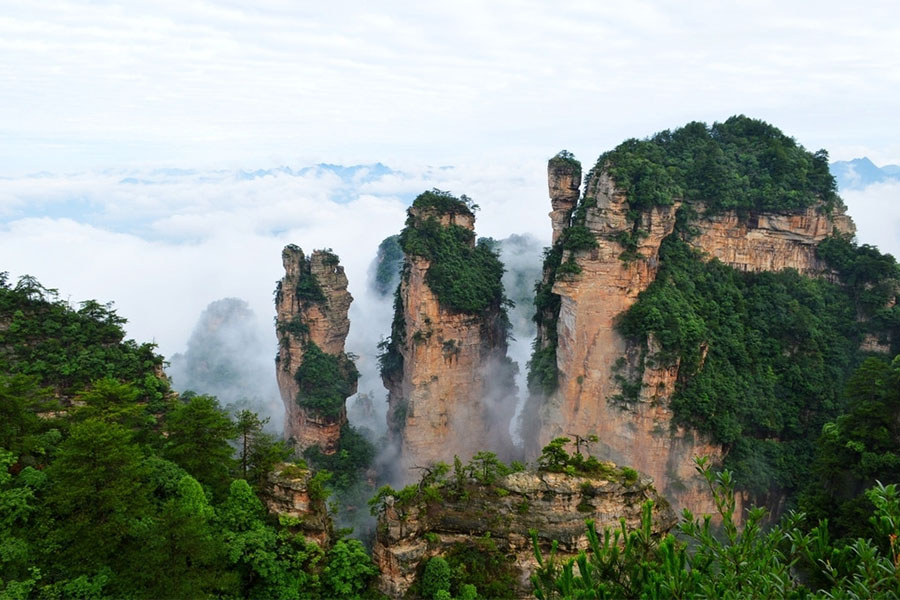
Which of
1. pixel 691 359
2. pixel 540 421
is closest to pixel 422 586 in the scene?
pixel 540 421

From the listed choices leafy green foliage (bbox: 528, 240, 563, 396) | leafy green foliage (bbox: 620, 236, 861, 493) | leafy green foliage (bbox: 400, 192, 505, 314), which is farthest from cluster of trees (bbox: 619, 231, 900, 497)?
leafy green foliage (bbox: 400, 192, 505, 314)

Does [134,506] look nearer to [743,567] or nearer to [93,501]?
[93,501]

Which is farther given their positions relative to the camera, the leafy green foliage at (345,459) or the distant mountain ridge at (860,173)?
the distant mountain ridge at (860,173)

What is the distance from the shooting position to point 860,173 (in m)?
139

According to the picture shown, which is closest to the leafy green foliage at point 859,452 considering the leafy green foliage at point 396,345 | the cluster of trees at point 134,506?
the cluster of trees at point 134,506

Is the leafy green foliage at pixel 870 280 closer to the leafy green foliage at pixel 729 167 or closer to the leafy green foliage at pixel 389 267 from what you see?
the leafy green foliage at pixel 729 167

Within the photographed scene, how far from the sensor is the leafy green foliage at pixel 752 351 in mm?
29875

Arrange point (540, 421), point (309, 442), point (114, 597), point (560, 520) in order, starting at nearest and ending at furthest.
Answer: point (114, 597) < point (560, 520) < point (540, 421) < point (309, 442)

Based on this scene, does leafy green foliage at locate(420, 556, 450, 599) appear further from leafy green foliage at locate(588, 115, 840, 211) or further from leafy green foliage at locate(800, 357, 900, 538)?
leafy green foliage at locate(588, 115, 840, 211)

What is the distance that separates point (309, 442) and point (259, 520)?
25512 mm

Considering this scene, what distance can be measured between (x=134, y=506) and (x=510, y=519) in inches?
437

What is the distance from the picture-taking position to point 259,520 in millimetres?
16594

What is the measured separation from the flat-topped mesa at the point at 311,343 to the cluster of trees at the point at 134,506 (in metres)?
18.7

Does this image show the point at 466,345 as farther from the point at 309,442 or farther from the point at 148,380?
the point at 148,380
